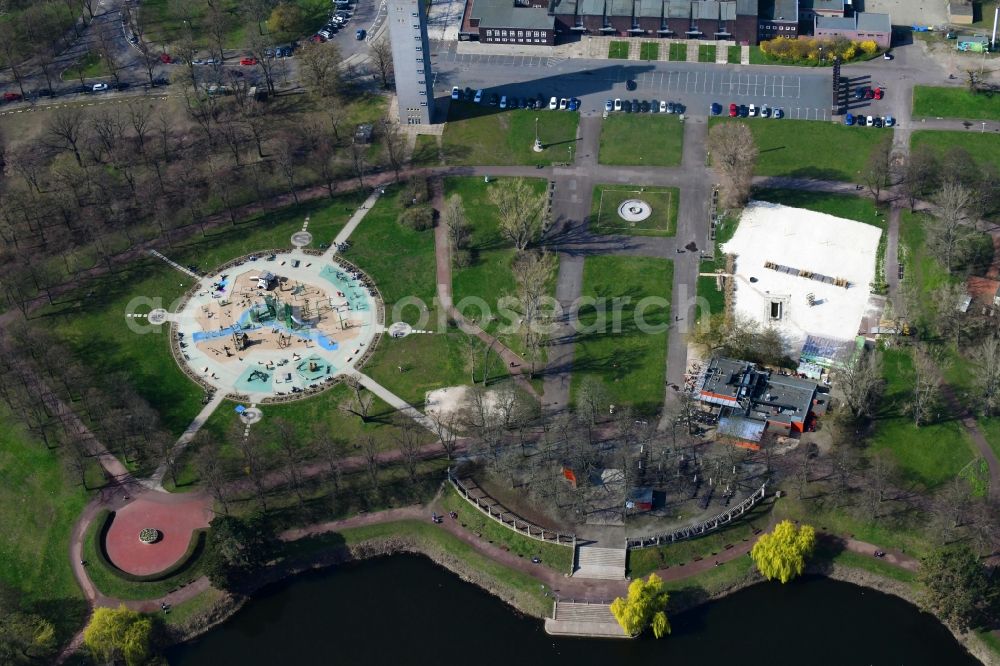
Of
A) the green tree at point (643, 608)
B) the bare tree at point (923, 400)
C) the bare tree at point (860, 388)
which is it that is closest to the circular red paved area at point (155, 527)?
the green tree at point (643, 608)

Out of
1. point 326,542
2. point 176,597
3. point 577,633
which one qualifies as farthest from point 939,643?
point 176,597

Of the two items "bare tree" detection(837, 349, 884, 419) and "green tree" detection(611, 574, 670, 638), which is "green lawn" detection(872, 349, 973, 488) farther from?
"green tree" detection(611, 574, 670, 638)

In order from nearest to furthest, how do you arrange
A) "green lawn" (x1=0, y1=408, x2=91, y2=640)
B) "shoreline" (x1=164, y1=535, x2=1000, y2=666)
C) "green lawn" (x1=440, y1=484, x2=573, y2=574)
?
"shoreline" (x1=164, y1=535, x2=1000, y2=666) < "green lawn" (x1=0, y1=408, x2=91, y2=640) < "green lawn" (x1=440, y1=484, x2=573, y2=574)

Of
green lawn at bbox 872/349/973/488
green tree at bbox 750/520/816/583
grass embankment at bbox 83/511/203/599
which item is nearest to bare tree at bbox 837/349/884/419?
green lawn at bbox 872/349/973/488

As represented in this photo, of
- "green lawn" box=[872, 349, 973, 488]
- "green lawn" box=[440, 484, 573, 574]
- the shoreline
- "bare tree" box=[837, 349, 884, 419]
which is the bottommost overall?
the shoreline

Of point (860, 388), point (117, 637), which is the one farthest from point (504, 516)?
point (860, 388)

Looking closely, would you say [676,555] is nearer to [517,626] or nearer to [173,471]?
[517,626]

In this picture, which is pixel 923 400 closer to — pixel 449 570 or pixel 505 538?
pixel 505 538
